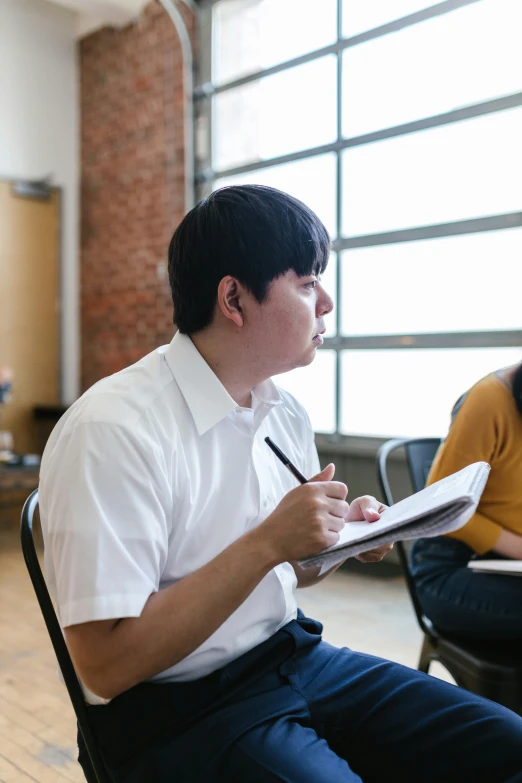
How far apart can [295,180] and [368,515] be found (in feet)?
13.1

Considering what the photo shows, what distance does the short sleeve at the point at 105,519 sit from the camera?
2.81 ft

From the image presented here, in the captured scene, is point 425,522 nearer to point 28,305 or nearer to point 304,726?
point 304,726

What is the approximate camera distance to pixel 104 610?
2.78 ft

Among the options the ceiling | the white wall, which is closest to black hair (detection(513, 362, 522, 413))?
the ceiling

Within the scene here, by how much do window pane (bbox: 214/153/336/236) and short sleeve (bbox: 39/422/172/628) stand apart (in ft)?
12.2

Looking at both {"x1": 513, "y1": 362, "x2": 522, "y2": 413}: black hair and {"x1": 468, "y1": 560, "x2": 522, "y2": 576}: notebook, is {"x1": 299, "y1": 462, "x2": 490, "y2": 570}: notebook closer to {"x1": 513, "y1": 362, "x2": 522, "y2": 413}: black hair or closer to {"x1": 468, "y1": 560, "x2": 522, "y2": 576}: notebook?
{"x1": 468, "y1": 560, "x2": 522, "y2": 576}: notebook

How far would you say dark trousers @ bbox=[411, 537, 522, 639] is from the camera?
1.51m

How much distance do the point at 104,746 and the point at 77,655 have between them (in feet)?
0.55

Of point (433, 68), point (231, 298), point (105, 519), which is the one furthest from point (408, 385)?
point (105, 519)

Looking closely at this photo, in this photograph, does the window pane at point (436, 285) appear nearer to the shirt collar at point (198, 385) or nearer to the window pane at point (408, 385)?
the window pane at point (408, 385)

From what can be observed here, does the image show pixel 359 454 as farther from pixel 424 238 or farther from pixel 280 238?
pixel 280 238

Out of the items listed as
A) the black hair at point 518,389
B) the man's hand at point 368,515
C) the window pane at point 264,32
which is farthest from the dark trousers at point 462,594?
the window pane at point 264,32

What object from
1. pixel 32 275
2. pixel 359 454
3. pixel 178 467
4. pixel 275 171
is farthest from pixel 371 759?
pixel 32 275

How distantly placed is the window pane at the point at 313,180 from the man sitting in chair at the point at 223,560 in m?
3.44
